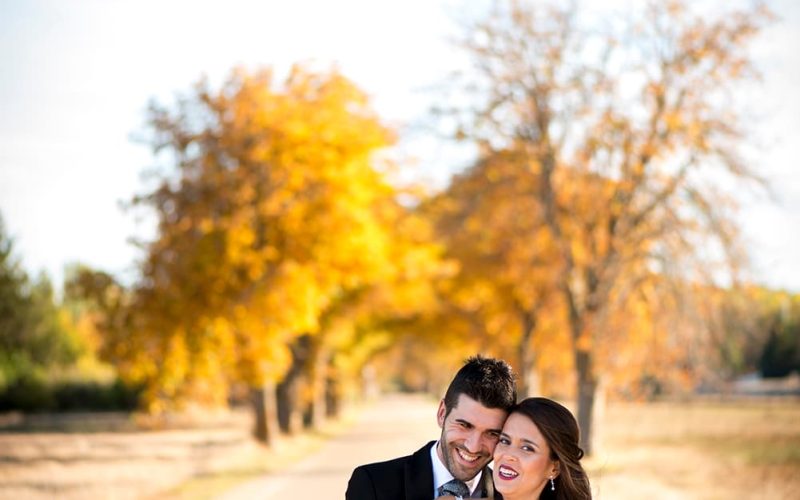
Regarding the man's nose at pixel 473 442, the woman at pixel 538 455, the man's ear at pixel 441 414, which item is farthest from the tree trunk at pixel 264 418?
Answer: the man's nose at pixel 473 442

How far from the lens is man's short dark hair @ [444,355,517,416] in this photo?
16.4 feet

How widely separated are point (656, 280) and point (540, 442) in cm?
1984

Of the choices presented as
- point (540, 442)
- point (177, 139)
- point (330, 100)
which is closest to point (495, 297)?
point (330, 100)

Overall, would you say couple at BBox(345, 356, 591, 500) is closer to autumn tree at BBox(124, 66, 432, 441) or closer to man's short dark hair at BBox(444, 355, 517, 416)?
man's short dark hair at BBox(444, 355, 517, 416)

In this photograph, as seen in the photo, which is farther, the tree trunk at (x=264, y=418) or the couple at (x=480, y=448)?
the tree trunk at (x=264, y=418)

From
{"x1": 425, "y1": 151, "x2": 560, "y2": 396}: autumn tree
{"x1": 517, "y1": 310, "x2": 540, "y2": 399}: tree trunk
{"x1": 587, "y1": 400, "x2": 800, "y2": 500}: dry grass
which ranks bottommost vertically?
{"x1": 587, "y1": 400, "x2": 800, "y2": 500}: dry grass

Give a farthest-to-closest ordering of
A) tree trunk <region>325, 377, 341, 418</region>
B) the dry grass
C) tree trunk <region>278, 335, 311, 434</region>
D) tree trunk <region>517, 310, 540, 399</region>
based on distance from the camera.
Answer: tree trunk <region>325, 377, 341, 418</region> → tree trunk <region>517, 310, 540, 399</region> → tree trunk <region>278, 335, 311, 434</region> → the dry grass

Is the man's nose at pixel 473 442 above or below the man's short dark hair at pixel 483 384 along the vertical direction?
below

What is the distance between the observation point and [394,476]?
16.6ft

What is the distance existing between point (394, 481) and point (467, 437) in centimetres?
42

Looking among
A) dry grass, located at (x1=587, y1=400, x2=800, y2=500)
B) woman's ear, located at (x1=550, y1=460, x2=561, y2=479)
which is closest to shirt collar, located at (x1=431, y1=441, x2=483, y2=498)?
woman's ear, located at (x1=550, y1=460, x2=561, y2=479)

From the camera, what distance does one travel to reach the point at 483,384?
4.99 metres

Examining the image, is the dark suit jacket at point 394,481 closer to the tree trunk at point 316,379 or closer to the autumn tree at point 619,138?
the autumn tree at point 619,138

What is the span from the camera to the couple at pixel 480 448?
500 cm
